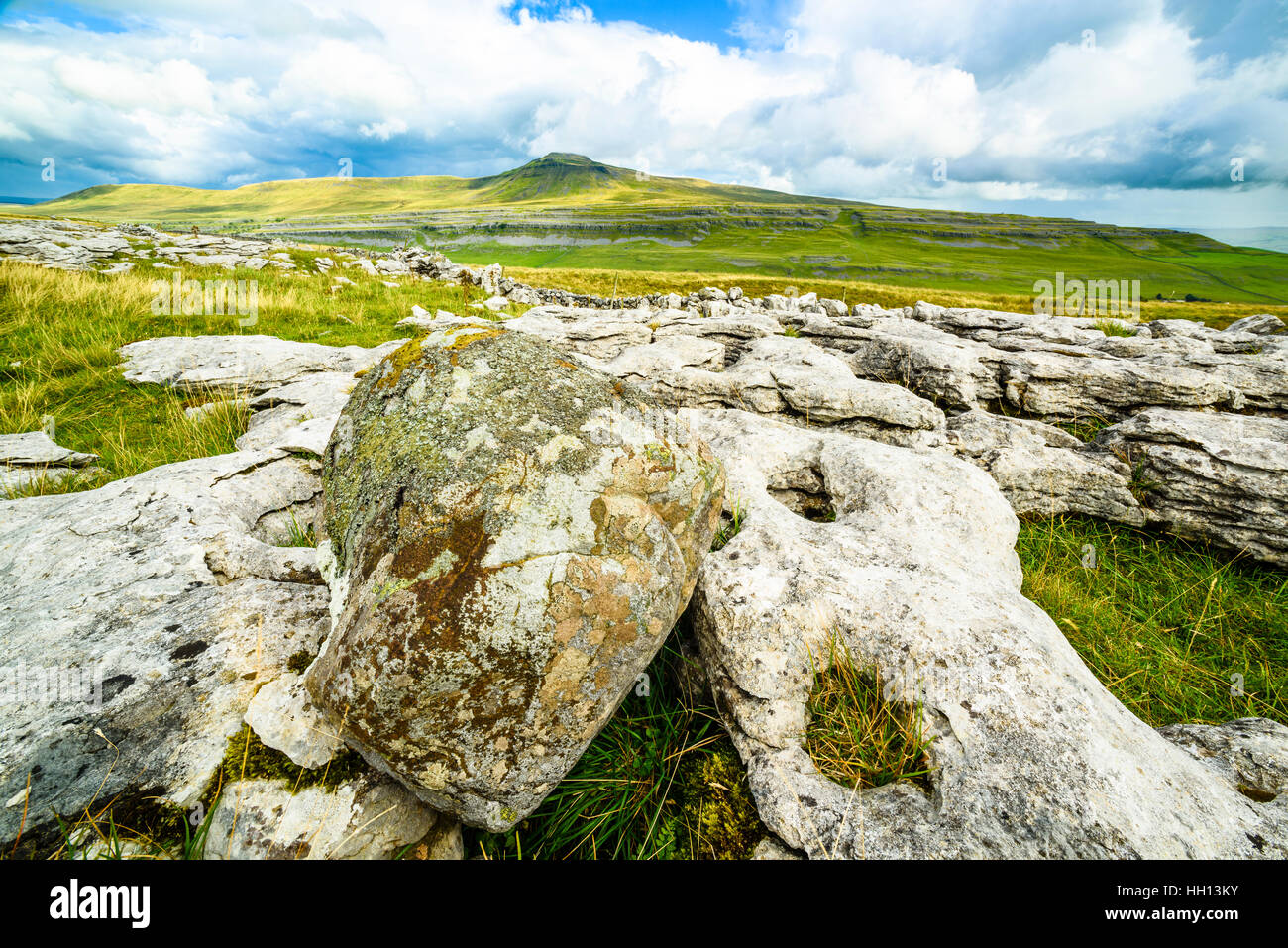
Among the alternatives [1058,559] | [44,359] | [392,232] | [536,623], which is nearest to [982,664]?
[536,623]

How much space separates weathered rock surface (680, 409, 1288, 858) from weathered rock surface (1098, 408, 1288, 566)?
3.10 m

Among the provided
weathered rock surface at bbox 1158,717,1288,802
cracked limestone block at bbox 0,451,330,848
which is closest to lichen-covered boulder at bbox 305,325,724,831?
cracked limestone block at bbox 0,451,330,848

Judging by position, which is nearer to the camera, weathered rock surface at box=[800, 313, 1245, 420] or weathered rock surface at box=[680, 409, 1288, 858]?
weathered rock surface at box=[680, 409, 1288, 858]

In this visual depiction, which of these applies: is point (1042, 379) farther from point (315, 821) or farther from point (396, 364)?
point (315, 821)

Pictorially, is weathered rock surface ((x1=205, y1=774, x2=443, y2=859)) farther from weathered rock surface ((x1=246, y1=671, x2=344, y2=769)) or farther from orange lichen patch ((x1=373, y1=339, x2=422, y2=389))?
orange lichen patch ((x1=373, y1=339, x2=422, y2=389))

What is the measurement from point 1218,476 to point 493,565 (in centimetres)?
827

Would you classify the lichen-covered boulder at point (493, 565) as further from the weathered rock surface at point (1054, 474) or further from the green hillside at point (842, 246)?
the green hillside at point (842, 246)

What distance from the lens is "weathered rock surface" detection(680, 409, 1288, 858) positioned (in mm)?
2561

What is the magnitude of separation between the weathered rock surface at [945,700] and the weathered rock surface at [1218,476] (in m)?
3.10

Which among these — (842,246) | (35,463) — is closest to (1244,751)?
(35,463)

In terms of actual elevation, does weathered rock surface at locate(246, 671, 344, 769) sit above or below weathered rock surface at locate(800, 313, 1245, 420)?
below

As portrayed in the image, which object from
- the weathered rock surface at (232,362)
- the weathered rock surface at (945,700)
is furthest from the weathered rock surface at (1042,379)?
the weathered rock surface at (232,362)

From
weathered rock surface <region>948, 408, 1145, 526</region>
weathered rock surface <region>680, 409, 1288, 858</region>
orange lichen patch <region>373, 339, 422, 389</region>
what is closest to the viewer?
weathered rock surface <region>680, 409, 1288, 858</region>

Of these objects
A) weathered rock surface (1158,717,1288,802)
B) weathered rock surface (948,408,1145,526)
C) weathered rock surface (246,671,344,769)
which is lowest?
weathered rock surface (1158,717,1288,802)
